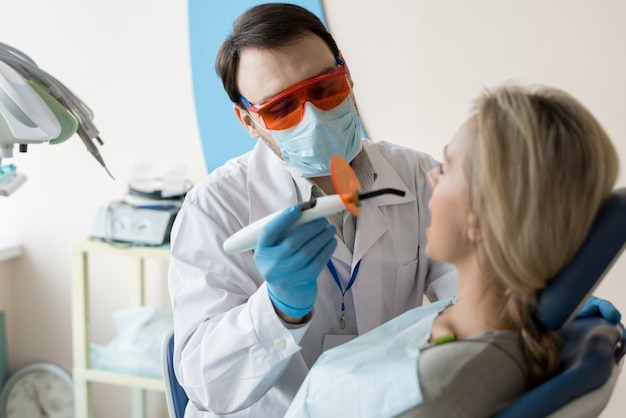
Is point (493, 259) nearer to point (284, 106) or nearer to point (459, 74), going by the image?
point (284, 106)

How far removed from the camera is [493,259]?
3.35 feet

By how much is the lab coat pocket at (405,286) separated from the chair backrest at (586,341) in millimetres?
568

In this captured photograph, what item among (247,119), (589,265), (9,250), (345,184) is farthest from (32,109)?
(9,250)

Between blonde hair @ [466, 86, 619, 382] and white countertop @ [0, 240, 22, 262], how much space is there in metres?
2.42

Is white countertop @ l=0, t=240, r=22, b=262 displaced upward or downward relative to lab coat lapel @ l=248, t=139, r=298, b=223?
downward

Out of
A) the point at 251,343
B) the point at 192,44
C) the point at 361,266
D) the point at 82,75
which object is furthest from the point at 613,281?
the point at 82,75

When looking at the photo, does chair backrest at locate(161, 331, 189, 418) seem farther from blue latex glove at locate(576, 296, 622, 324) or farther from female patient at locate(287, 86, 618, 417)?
blue latex glove at locate(576, 296, 622, 324)

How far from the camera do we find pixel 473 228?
3.53 feet

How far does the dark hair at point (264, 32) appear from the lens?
1503 mm

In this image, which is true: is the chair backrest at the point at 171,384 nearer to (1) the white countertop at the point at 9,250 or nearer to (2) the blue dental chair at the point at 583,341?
(2) the blue dental chair at the point at 583,341

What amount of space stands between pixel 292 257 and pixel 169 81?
5.74 ft

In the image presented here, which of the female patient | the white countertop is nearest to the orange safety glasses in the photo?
the female patient

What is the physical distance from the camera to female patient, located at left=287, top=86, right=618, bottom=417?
0.98 meters

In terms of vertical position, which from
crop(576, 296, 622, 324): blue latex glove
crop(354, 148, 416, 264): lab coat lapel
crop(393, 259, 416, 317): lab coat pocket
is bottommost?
crop(393, 259, 416, 317): lab coat pocket
